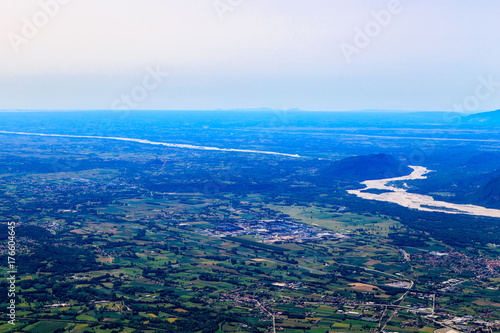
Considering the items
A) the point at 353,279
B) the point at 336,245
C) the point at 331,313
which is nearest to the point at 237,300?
the point at 331,313

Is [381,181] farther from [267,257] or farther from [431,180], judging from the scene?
[267,257]

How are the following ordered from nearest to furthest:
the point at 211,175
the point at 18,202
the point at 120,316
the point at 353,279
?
the point at 120,316, the point at 353,279, the point at 18,202, the point at 211,175

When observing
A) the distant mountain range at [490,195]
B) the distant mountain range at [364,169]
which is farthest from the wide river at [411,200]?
the distant mountain range at [364,169]

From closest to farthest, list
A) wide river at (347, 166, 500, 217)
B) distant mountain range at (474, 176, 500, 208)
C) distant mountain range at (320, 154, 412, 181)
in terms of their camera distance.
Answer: wide river at (347, 166, 500, 217) → distant mountain range at (474, 176, 500, 208) → distant mountain range at (320, 154, 412, 181)

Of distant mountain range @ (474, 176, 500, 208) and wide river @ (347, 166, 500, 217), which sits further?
distant mountain range @ (474, 176, 500, 208)

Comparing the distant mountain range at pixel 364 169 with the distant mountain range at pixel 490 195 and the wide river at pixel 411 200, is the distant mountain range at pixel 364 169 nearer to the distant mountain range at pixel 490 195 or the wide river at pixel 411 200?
the wide river at pixel 411 200

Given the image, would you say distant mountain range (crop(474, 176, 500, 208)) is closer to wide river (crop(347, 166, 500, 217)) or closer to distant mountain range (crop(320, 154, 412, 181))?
wide river (crop(347, 166, 500, 217))

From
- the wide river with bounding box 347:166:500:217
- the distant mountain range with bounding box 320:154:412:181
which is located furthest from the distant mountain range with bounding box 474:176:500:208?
the distant mountain range with bounding box 320:154:412:181
